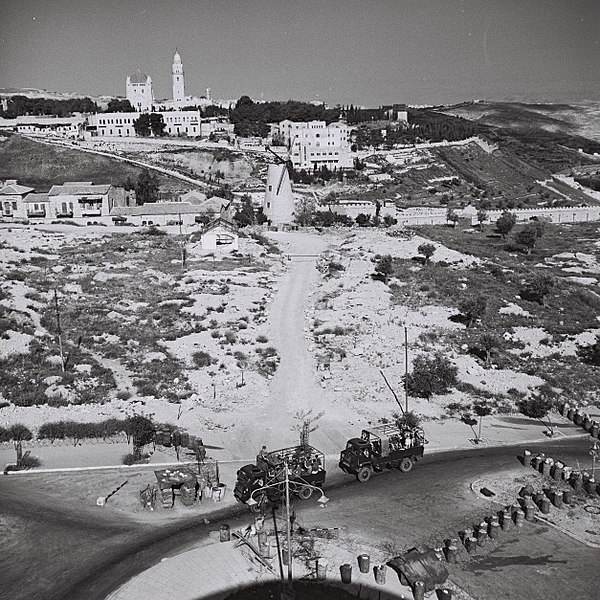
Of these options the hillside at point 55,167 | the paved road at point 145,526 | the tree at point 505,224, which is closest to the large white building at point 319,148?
the hillside at point 55,167

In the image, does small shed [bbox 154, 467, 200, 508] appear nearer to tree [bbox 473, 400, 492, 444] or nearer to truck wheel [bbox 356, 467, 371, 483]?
truck wheel [bbox 356, 467, 371, 483]

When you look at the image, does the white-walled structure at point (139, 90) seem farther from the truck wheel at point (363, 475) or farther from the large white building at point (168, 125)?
the truck wheel at point (363, 475)

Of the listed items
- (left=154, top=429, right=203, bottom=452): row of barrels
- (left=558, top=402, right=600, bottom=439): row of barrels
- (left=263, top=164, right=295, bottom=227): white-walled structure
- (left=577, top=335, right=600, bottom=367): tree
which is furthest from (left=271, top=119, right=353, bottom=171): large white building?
(left=154, top=429, right=203, bottom=452): row of barrels

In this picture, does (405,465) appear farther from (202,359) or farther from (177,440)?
(202,359)

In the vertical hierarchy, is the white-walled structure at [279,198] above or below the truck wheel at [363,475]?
above

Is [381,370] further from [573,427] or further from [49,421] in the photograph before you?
[49,421]

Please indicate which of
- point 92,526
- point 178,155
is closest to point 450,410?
point 92,526
